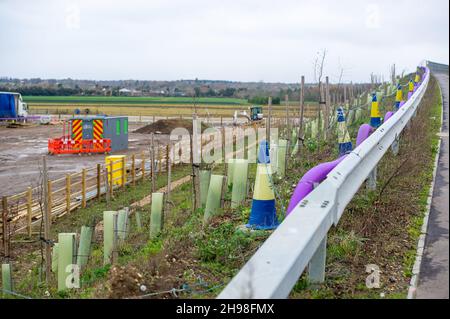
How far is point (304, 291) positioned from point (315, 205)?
63 cm

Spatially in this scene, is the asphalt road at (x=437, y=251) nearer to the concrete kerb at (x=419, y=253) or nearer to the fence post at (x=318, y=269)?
the concrete kerb at (x=419, y=253)

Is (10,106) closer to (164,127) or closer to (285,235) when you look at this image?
(164,127)

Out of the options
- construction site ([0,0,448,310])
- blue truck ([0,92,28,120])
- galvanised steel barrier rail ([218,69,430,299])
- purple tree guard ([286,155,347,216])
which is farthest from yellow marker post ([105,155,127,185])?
blue truck ([0,92,28,120])

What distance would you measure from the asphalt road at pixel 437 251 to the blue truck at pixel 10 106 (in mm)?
52143

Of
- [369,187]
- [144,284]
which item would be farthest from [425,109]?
[144,284]

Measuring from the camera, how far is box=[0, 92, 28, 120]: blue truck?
54550 mm

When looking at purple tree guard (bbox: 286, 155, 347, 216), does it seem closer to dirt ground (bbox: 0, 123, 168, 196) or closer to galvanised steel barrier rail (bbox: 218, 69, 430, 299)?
galvanised steel barrier rail (bbox: 218, 69, 430, 299)

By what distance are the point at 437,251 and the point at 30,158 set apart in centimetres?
2891

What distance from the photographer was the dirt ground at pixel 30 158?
23156 millimetres

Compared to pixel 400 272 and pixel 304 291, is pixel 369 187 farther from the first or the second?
pixel 304 291

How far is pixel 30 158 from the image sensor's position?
31.2 meters

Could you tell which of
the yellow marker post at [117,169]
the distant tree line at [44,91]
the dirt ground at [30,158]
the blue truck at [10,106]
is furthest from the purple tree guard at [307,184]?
the distant tree line at [44,91]

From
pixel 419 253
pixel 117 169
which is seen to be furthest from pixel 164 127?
pixel 419 253

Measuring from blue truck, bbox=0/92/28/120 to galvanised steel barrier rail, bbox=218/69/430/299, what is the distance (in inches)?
2119
